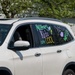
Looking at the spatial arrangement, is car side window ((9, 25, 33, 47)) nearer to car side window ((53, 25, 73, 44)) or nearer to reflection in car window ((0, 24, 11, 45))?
reflection in car window ((0, 24, 11, 45))

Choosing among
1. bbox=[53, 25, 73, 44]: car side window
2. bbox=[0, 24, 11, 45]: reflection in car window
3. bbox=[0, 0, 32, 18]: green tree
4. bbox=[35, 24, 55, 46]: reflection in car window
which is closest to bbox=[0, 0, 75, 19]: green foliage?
bbox=[0, 0, 32, 18]: green tree

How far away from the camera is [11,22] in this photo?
6.76 meters

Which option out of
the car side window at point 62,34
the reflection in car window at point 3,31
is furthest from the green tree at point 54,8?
the reflection in car window at point 3,31

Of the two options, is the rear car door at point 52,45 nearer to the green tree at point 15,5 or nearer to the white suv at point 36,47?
the white suv at point 36,47

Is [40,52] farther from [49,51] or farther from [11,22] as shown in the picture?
[11,22]

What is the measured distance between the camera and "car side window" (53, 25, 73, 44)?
25.6 ft

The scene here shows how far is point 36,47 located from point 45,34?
1.85ft

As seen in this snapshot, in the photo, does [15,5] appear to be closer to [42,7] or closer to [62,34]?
[42,7]

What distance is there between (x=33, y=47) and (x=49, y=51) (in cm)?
48

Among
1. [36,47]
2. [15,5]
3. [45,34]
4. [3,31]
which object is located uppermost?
[15,5]

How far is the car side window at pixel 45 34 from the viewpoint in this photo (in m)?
7.19

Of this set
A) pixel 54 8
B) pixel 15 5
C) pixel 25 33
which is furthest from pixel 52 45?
pixel 54 8

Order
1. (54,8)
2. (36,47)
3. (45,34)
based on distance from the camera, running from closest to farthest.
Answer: (36,47) → (45,34) → (54,8)

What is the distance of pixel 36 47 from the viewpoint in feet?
22.8
